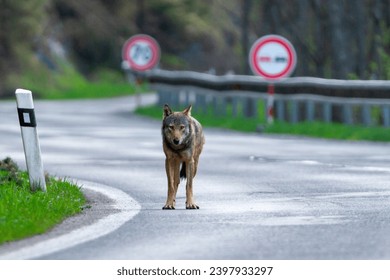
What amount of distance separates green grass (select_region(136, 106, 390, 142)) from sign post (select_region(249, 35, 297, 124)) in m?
0.57

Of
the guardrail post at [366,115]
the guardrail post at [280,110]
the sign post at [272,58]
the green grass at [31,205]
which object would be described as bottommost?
the guardrail post at [280,110]

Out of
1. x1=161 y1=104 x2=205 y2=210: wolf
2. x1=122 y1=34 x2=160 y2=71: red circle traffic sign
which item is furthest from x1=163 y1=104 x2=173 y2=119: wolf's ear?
x1=122 y1=34 x2=160 y2=71: red circle traffic sign

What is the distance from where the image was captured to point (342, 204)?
1548 cm

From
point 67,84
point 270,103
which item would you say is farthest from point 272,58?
point 67,84

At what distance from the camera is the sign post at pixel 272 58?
32.2 metres

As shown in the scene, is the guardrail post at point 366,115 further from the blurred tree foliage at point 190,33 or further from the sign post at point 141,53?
the sign post at point 141,53

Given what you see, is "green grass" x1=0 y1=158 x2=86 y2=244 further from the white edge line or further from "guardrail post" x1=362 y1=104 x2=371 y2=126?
"guardrail post" x1=362 y1=104 x2=371 y2=126

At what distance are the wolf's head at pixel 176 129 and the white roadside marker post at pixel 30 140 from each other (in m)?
1.60

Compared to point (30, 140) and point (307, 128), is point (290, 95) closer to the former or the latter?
point (307, 128)

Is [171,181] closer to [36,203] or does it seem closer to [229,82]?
[36,203]

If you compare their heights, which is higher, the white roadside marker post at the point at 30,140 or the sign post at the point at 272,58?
the white roadside marker post at the point at 30,140

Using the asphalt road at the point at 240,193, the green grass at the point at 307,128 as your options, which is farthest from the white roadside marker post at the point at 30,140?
the green grass at the point at 307,128

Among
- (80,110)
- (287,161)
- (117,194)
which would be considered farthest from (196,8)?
(117,194)

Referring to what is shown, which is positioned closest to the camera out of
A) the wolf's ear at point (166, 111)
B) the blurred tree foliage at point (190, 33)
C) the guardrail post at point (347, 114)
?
the wolf's ear at point (166, 111)
